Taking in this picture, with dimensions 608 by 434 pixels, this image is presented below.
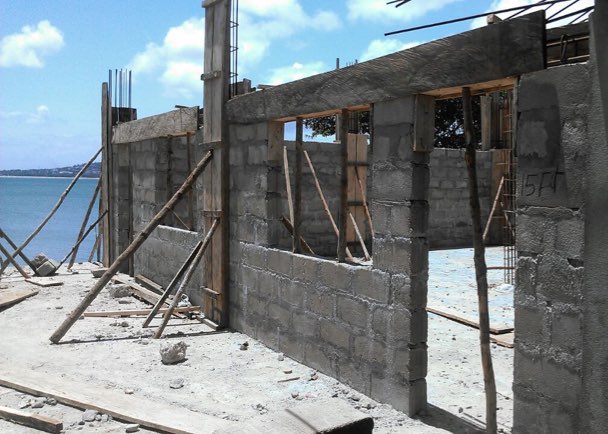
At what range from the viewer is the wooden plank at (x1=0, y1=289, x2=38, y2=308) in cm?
878

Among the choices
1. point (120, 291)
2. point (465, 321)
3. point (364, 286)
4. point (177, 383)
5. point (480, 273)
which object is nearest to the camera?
point (480, 273)

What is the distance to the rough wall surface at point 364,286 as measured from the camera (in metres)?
4.59

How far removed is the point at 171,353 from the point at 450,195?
1044 cm

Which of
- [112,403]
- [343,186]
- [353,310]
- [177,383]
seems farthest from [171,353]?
[343,186]

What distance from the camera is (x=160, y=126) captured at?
31.3 ft

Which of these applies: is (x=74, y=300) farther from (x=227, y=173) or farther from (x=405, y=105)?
(x=405, y=105)

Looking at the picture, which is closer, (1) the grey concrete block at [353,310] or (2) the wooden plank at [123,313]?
(1) the grey concrete block at [353,310]

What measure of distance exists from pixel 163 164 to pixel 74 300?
8.51 feet

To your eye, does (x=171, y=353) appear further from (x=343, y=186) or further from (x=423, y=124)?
(x=423, y=124)

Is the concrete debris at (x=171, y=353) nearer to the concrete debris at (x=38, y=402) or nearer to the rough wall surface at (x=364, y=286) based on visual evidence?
the rough wall surface at (x=364, y=286)

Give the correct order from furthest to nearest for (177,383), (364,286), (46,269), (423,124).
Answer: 1. (46,269)
2. (177,383)
3. (364,286)
4. (423,124)

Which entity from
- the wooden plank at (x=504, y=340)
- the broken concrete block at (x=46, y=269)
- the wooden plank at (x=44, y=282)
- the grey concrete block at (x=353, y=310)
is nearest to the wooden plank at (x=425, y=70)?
the grey concrete block at (x=353, y=310)

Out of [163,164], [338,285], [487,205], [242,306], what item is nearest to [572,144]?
[338,285]

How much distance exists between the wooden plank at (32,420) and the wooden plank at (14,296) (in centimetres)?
457
